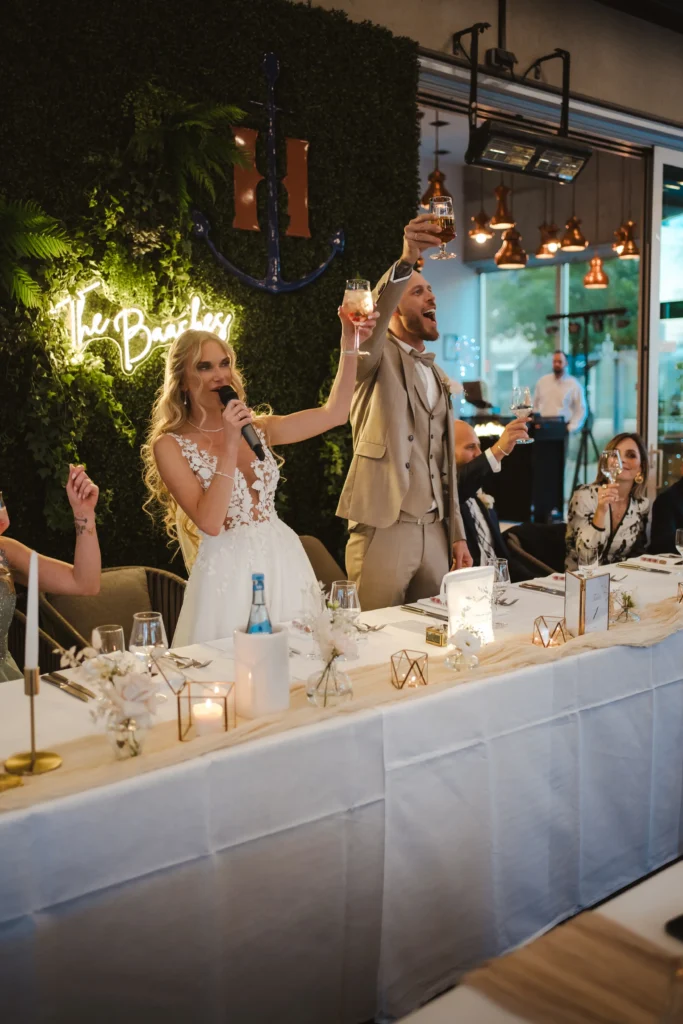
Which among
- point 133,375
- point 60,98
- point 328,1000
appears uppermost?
point 60,98

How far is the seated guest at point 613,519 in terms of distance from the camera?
417 centimetres

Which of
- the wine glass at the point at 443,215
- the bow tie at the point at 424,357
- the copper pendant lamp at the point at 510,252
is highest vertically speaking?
the copper pendant lamp at the point at 510,252

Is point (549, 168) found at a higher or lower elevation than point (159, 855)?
higher

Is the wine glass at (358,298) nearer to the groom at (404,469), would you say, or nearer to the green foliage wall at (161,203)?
the groom at (404,469)

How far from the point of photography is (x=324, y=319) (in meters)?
4.52

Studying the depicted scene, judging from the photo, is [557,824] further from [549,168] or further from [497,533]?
[549,168]

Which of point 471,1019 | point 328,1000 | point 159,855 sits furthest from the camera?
point 328,1000

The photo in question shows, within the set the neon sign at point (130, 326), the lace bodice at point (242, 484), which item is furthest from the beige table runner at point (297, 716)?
the neon sign at point (130, 326)

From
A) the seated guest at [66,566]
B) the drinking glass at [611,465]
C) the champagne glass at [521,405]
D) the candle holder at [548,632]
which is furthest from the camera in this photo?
the drinking glass at [611,465]

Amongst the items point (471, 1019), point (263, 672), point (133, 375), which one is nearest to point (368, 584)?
point (133, 375)

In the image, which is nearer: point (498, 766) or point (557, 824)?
point (498, 766)

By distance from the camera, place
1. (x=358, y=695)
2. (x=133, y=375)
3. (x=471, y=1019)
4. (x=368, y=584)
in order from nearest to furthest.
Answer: (x=471, y=1019), (x=358, y=695), (x=368, y=584), (x=133, y=375)

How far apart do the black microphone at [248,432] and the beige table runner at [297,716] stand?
27.5 inches

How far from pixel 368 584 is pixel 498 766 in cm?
153
